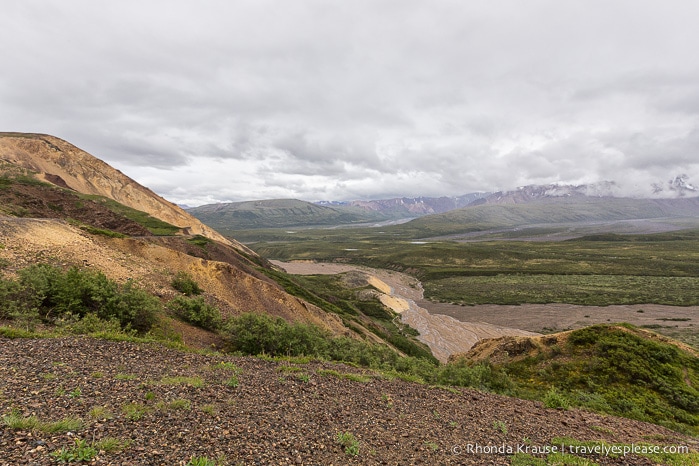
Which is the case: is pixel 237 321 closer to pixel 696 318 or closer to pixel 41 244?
pixel 41 244

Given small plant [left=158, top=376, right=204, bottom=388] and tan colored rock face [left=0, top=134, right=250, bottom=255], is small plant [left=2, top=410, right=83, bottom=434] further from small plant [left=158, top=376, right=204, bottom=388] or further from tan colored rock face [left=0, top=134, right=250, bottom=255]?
tan colored rock face [left=0, top=134, right=250, bottom=255]

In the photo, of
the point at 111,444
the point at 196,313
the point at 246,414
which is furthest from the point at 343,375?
the point at 196,313

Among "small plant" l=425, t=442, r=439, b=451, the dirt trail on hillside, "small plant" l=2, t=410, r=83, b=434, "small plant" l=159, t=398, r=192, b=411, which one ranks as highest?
"small plant" l=2, t=410, r=83, b=434

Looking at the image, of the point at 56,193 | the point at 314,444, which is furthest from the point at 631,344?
the point at 56,193

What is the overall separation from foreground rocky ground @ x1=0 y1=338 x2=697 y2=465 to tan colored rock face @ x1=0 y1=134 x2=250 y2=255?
65.4m

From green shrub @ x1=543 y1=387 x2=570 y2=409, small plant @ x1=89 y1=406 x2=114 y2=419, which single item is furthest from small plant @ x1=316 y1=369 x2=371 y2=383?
green shrub @ x1=543 y1=387 x2=570 y2=409

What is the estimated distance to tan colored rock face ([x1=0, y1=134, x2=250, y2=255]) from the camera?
74.4 metres

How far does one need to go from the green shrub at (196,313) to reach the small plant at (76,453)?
1443cm

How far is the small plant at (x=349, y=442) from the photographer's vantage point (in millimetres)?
8180

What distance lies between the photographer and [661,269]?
110 metres

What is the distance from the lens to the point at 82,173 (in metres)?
82.6

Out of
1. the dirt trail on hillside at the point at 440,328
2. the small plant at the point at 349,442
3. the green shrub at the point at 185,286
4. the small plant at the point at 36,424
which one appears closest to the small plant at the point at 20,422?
the small plant at the point at 36,424

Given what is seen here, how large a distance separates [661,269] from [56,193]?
174 metres

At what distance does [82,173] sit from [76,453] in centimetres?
10419
